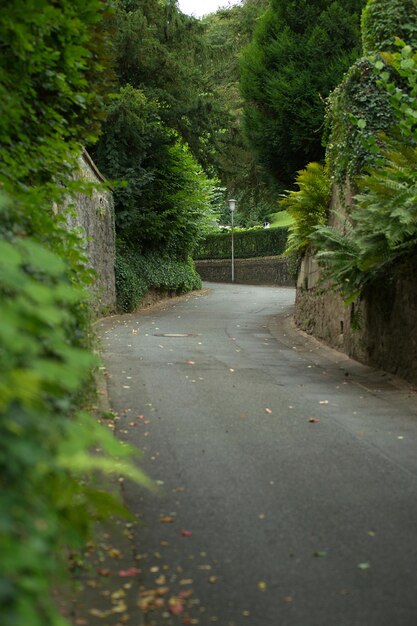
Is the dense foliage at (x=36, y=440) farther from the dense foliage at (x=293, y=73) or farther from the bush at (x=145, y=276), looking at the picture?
the dense foliage at (x=293, y=73)

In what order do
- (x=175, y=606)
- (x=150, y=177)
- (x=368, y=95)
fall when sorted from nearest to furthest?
(x=175, y=606), (x=368, y=95), (x=150, y=177)

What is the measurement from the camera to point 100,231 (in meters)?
23.1

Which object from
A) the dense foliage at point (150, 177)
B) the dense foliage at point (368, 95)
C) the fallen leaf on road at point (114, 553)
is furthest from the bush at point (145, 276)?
the fallen leaf on road at point (114, 553)

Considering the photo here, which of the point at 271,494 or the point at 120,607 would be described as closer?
the point at 120,607

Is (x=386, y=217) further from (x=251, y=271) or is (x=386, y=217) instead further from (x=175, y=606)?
(x=251, y=271)

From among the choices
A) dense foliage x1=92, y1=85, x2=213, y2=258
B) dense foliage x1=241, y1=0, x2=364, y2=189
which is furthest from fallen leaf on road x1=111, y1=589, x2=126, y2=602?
dense foliage x1=241, y1=0, x2=364, y2=189

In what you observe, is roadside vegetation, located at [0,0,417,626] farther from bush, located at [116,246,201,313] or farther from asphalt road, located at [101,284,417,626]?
asphalt road, located at [101,284,417,626]

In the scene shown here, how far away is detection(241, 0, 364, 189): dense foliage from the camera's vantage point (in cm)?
2591

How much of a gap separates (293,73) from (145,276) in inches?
324

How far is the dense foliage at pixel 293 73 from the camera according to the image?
2591 cm

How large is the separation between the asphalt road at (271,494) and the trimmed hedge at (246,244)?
1313 inches

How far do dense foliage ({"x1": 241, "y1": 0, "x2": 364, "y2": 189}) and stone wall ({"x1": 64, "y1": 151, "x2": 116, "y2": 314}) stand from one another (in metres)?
5.85

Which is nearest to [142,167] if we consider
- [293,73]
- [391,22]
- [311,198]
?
[293,73]

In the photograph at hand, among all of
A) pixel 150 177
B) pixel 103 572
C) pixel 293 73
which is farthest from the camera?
pixel 150 177
